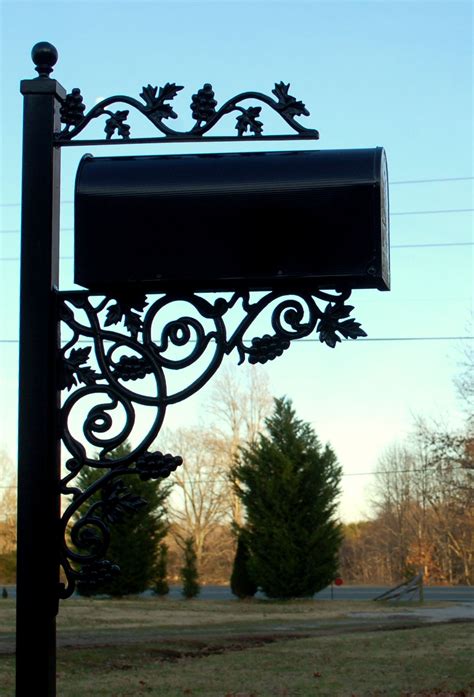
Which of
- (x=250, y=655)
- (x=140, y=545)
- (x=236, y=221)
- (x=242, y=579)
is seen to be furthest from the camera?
(x=242, y=579)

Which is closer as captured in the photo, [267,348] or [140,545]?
[267,348]

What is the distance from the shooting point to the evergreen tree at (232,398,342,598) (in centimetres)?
2773

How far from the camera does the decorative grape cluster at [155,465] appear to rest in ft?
9.13

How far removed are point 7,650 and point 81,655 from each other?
98 cm

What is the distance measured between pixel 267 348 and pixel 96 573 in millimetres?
780

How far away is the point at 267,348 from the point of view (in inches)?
111

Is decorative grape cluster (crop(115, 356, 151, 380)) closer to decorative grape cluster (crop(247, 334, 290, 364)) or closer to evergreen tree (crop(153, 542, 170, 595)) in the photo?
decorative grape cluster (crop(247, 334, 290, 364))

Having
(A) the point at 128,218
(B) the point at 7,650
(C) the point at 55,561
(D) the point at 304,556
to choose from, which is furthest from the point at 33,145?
(D) the point at 304,556

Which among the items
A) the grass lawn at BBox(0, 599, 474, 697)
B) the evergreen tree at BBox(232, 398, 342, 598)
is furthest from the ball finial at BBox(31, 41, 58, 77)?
the evergreen tree at BBox(232, 398, 342, 598)

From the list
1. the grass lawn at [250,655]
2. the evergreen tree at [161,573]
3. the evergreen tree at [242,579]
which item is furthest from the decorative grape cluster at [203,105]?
the evergreen tree at [161,573]

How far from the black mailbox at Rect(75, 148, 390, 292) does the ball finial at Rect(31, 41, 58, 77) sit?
1.13 ft

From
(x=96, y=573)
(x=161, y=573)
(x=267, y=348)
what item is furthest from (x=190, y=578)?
(x=267, y=348)

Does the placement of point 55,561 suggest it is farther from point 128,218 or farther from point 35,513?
point 128,218

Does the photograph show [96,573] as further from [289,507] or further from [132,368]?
[289,507]
